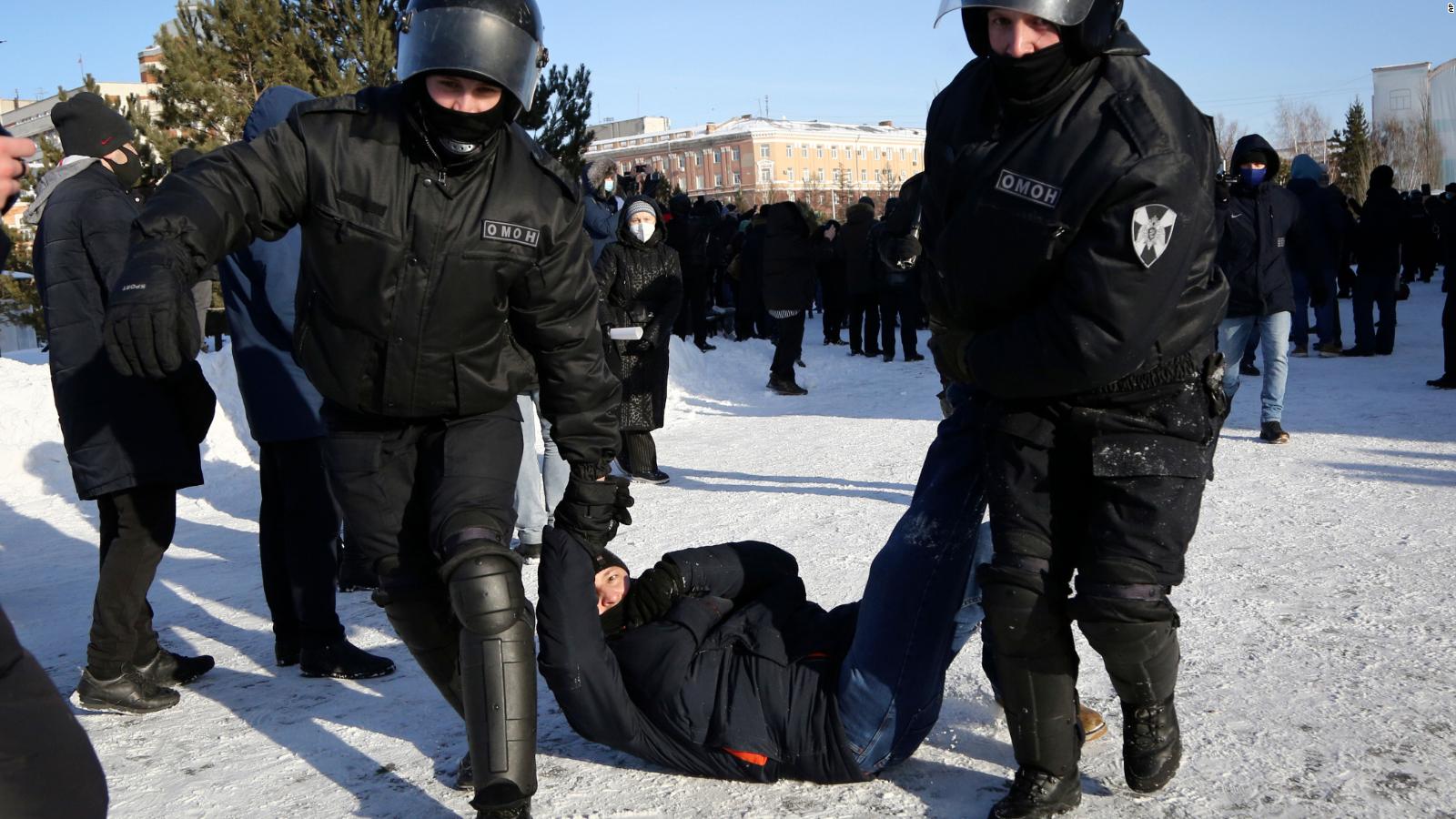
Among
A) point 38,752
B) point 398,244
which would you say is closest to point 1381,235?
point 398,244

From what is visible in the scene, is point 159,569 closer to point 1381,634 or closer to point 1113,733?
point 1113,733

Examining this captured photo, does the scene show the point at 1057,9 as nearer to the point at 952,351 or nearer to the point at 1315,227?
the point at 952,351

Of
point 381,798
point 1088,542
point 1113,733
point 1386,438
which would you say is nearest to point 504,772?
point 381,798

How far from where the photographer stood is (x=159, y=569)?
6.08 m

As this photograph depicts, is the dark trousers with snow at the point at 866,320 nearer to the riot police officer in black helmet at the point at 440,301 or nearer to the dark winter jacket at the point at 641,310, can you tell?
the dark winter jacket at the point at 641,310

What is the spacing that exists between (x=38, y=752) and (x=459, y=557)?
99 cm

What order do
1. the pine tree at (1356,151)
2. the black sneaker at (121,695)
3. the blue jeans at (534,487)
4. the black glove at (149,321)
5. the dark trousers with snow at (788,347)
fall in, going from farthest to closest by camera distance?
the pine tree at (1356,151) → the dark trousers with snow at (788,347) → the blue jeans at (534,487) → the black sneaker at (121,695) → the black glove at (149,321)

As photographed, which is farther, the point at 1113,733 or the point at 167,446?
the point at 167,446

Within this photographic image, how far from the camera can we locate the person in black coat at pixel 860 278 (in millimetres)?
15523

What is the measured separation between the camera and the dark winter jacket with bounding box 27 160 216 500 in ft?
13.1

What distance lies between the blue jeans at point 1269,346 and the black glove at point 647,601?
601 cm

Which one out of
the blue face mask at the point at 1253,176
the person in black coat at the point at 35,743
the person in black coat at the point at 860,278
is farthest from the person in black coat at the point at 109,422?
the person in black coat at the point at 860,278

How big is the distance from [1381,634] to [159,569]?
5361 mm

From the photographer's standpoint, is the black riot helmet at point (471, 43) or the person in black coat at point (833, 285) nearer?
the black riot helmet at point (471, 43)
